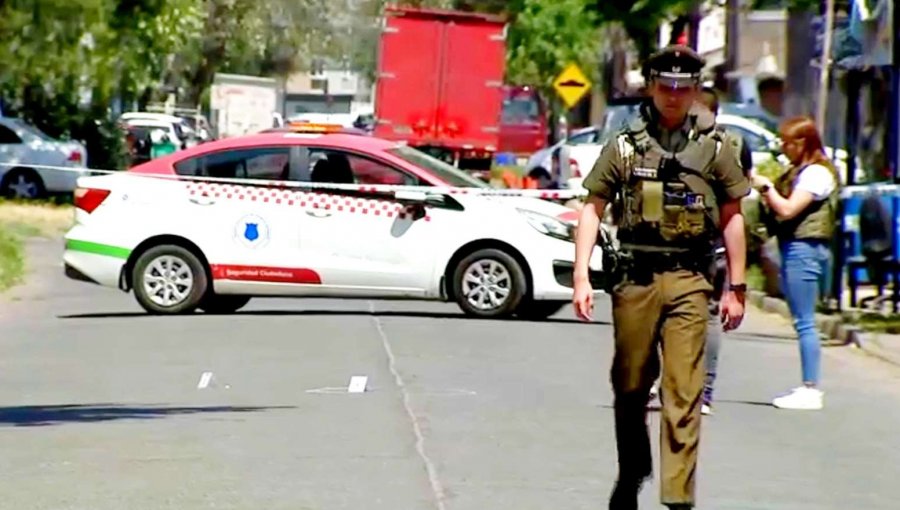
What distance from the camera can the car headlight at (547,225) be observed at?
19281 mm

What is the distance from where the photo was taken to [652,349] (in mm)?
8461

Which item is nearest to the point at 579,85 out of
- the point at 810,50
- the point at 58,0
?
the point at 810,50

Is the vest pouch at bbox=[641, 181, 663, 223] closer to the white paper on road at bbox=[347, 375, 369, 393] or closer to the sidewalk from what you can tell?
the white paper on road at bbox=[347, 375, 369, 393]

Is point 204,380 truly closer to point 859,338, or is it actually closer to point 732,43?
point 859,338

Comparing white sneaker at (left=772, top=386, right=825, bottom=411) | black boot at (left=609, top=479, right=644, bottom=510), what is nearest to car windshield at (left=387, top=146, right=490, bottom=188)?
white sneaker at (left=772, top=386, right=825, bottom=411)

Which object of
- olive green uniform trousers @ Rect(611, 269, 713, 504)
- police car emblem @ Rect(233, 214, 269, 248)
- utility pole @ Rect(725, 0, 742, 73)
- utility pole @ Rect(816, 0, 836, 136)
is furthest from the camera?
utility pole @ Rect(725, 0, 742, 73)

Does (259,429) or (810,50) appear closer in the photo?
(259,429)

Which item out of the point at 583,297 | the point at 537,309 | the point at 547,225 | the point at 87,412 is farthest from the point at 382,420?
the point at 537,309

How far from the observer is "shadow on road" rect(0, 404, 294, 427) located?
12203mm

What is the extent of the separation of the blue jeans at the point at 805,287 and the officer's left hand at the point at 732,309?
14.7 feet

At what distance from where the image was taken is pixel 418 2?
61.0 metres

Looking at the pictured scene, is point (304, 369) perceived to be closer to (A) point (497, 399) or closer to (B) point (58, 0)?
(A) point (497, 399)

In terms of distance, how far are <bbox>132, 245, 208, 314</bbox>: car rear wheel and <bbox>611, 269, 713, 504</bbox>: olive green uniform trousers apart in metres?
11.5

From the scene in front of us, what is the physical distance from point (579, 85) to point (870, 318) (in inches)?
1068
